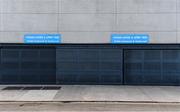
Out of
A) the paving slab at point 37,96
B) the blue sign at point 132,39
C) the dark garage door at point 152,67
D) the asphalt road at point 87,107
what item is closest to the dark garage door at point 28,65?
the paving slab at point 37,96

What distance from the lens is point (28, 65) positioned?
60.0 feet

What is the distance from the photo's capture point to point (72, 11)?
18031mm

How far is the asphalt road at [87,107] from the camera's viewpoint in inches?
414

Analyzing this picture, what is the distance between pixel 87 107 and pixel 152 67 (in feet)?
27.6

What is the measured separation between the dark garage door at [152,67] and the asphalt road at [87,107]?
615cm

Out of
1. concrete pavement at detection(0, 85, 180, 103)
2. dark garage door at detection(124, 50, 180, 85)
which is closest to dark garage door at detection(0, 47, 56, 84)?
concrete pavement at detection(0, 85, 180, 103)

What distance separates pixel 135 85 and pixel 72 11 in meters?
6.82

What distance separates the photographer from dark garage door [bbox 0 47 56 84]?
720 inches

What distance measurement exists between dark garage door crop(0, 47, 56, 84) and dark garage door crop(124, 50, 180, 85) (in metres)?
5.40

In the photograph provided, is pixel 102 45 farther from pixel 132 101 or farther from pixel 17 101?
pixel 17 101

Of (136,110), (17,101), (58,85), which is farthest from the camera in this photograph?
(58,85)

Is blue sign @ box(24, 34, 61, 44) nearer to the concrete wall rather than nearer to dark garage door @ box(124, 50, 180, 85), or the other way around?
the concrete wall

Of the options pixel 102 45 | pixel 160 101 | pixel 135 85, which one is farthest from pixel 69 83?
pixel 160 101

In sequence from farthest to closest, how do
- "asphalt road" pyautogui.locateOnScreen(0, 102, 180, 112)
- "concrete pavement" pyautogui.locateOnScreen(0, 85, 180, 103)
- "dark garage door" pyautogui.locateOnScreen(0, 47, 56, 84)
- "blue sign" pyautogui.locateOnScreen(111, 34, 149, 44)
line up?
1. "dark garage door" pyautogui.locateOnScreen(0, 47, 56, 84)
2. "blue sign" pyautogui.locateOnScreen(111, 34, 149, 44)
3. "concrete pavement" pyautogui.locateOnScreen(0, 85, 180, 103)
4. "asphalt road" pyautogui.locateOnScreen(0, 102, 180, 112)
